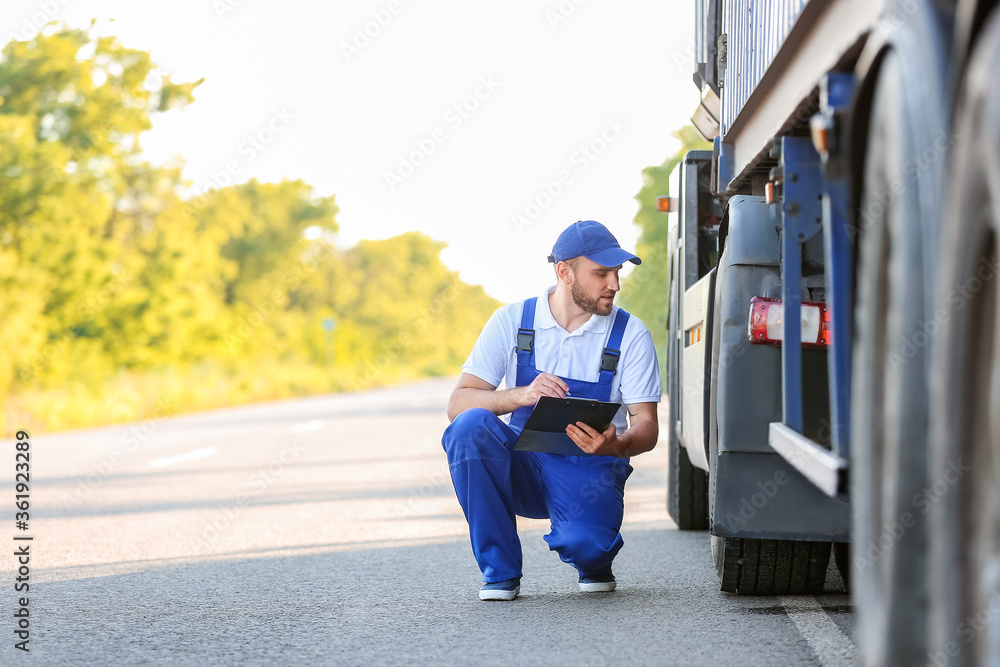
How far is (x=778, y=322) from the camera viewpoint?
4.01m

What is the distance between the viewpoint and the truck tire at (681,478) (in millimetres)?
6910

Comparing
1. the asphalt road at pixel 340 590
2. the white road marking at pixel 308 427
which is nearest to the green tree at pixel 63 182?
the white road marking at pixel 308 427

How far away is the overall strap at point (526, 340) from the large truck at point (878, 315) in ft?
3.16

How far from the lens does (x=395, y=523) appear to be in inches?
307

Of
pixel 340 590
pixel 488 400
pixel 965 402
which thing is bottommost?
pixel 340 590

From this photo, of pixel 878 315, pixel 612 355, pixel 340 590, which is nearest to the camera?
pixel 878 315

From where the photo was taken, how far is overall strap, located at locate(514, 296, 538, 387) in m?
5.16

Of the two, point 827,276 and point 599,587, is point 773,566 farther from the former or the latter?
point 827,276

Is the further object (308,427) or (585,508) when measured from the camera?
(308,427)

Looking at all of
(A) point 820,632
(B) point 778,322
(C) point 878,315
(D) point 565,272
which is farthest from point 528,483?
(C) point 878,315

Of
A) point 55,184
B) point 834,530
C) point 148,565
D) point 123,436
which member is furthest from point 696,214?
point 55,184

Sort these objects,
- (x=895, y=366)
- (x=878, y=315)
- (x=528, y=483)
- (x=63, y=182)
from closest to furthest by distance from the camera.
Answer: (x=895, y=366) < (x=878, y=315) < (x=528, y=483) < (x=63, y=182)

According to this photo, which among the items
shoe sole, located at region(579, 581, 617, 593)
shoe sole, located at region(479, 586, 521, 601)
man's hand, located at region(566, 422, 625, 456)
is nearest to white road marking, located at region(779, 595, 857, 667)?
shoe sole, located at region(579, 581, 617, 593)

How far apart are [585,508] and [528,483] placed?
298 millimetres
